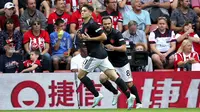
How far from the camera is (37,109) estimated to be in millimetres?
16469

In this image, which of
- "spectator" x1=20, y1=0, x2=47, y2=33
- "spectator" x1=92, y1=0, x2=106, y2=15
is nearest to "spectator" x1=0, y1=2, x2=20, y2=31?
"spectator" x1=20, y1=0, x2=47, y2=33

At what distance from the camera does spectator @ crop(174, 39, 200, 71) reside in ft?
56.0

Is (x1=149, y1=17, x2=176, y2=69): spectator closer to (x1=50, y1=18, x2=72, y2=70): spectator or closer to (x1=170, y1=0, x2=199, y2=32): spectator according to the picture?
(x1=170, y1=0, x2=199, y2=32): spectator

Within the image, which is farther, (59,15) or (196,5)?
(196,5)

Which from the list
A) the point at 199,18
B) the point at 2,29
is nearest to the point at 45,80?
the point at 2,29

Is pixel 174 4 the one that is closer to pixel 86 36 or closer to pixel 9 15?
pixel 9 15

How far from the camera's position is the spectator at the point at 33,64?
16.8m

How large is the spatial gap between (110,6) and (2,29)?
114 inches

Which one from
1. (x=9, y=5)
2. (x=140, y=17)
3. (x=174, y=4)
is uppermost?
(x=9, y=5)

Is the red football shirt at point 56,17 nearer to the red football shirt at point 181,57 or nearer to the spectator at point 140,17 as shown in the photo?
the spectator at point 140,17

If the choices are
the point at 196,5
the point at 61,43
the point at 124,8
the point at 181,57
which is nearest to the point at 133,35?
the point at 124,8

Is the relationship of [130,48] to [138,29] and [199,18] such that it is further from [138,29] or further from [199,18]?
[199,18]

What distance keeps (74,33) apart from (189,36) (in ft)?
9.83

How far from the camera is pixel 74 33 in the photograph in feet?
57.9
